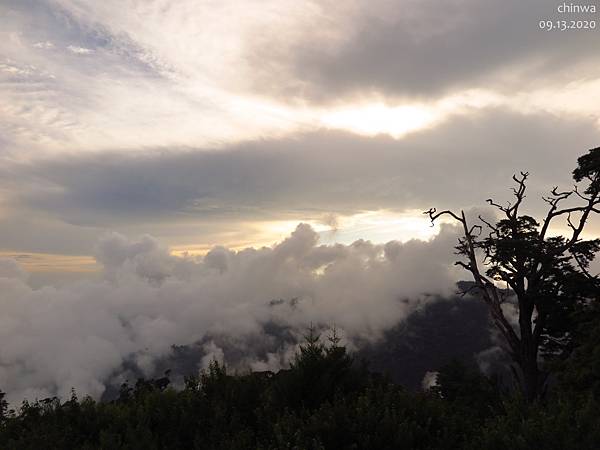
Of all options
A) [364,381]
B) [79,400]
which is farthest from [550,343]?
[79,400]

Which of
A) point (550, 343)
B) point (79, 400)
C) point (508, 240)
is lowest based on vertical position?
point (550, 343)

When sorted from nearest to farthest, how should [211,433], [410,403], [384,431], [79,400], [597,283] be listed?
1. [384,431]
2. [211,433]
3. [410,403]
4. [79,400]
5. [597,283]

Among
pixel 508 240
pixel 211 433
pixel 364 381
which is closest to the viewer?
pixel 211 433

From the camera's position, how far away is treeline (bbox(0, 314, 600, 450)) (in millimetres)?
8227

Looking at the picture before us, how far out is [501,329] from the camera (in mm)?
25891

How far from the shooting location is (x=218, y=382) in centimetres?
1230

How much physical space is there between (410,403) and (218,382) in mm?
5246

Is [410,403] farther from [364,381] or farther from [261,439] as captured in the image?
[261,439]

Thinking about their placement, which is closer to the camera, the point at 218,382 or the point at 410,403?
the point at 410,403

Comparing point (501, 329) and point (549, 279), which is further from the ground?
point (549, 279)

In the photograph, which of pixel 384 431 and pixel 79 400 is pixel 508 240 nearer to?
pixel 384 431

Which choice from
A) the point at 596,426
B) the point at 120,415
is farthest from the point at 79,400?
the point at 596,426

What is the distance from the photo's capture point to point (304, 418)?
401 inches

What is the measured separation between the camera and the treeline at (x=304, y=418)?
8227 millimetres
